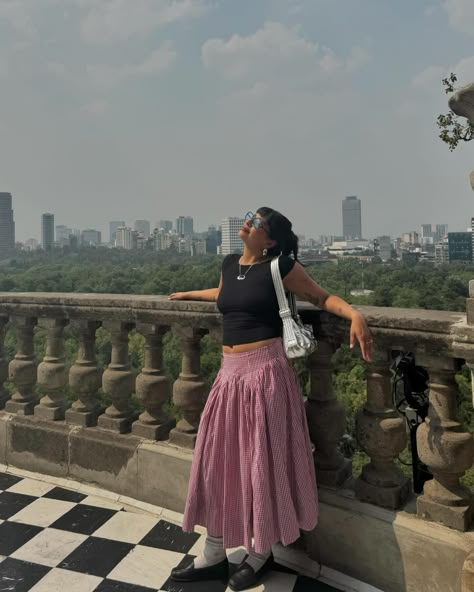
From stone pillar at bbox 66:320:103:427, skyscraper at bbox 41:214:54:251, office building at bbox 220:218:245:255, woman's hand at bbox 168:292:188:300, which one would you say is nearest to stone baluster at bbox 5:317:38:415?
stone pillar at bbox 66:320:103:427

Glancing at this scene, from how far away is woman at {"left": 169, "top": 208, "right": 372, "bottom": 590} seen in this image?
2307 mm

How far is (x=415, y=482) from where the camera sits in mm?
2512

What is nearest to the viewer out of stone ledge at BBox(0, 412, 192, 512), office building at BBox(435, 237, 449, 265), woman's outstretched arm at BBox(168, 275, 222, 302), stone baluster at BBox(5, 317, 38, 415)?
woman's outstretched arm at BBox(168, 275, 222, 302)

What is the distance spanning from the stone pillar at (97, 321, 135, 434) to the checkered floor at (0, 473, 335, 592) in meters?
0.50

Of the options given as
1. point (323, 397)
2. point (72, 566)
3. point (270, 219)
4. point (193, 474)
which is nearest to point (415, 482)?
point (323, 397)

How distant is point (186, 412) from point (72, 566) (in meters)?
1.01

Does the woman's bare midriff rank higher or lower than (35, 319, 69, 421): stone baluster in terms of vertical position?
higher

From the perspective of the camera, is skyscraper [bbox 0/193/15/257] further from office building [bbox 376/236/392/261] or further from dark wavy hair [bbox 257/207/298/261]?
dark wavy hair [bbox 257/207/298/261]

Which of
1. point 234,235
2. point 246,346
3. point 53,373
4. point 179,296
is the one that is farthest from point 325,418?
point 53,373

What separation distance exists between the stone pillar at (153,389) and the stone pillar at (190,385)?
7.3 inches

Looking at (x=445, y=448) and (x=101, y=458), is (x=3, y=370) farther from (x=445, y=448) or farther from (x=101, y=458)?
(x=445, y=448)

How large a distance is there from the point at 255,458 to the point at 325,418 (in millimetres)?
509

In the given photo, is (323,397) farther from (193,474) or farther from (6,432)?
(6,432)

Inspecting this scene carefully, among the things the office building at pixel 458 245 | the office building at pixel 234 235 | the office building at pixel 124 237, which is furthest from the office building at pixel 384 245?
the office building at pixel 124 237
